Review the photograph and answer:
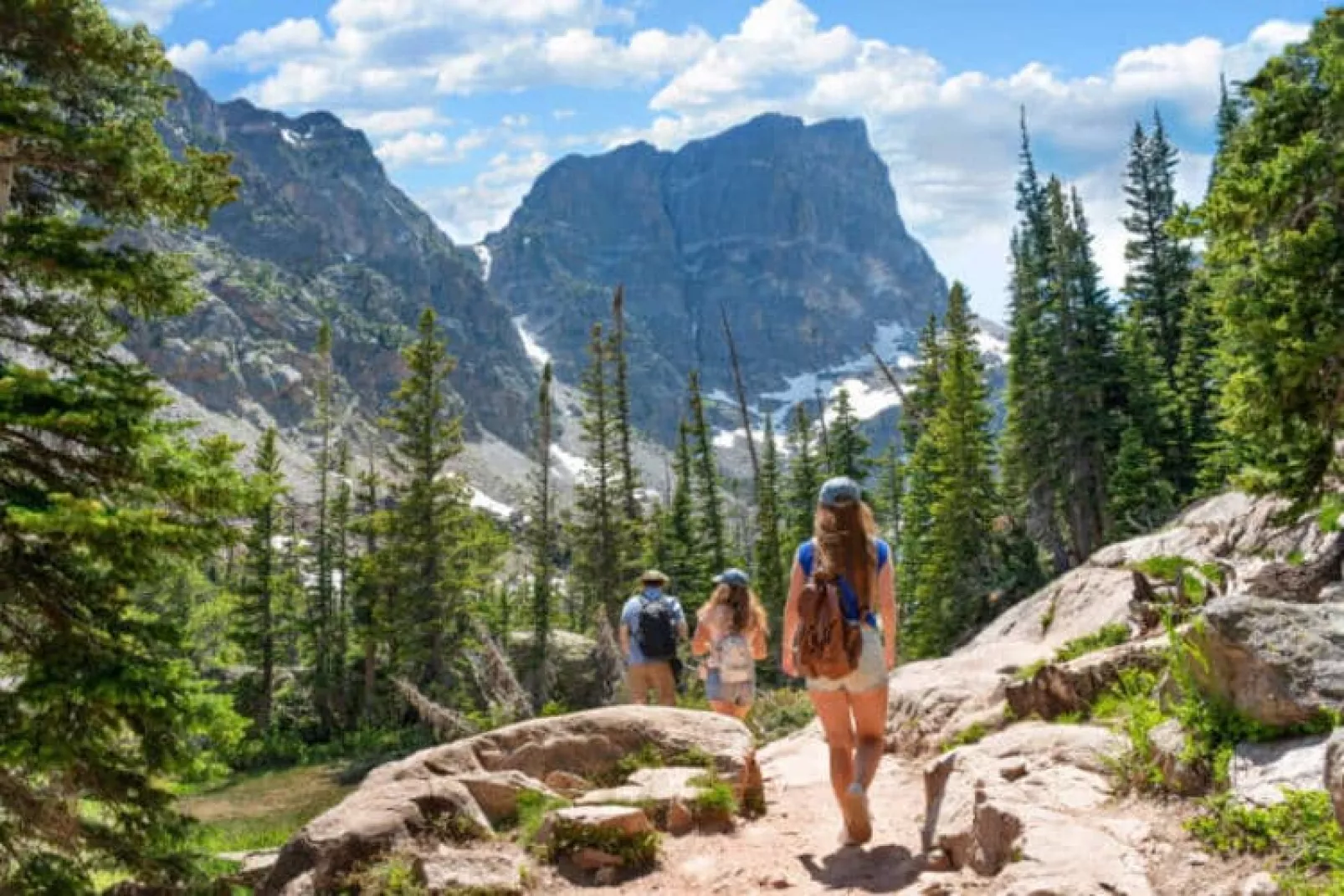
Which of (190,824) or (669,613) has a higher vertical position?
(669,613)

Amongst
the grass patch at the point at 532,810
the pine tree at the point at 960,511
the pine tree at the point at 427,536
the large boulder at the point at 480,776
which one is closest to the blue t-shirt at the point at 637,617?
the large boulder at the point at 480,776

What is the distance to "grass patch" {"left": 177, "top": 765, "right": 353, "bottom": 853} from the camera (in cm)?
1802

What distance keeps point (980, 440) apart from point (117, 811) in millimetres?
34912

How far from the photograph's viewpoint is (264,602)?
45.2 m

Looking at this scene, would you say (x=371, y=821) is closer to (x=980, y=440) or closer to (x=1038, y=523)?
(x=980, y=440)

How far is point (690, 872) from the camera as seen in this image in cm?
652

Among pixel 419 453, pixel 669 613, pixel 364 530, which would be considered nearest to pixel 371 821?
pixel 669 613

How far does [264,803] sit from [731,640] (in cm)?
1997

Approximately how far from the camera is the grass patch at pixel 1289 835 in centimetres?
422

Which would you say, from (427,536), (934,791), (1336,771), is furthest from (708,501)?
(1336,771)

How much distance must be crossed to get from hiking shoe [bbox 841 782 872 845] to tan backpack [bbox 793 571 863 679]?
30.3 inches

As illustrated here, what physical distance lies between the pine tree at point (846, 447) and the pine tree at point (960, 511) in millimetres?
12896

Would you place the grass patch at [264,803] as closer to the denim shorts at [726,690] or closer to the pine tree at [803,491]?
the denim shorts at [726,690]

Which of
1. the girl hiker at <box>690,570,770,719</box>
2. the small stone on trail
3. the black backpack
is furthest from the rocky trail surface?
the black backpack
